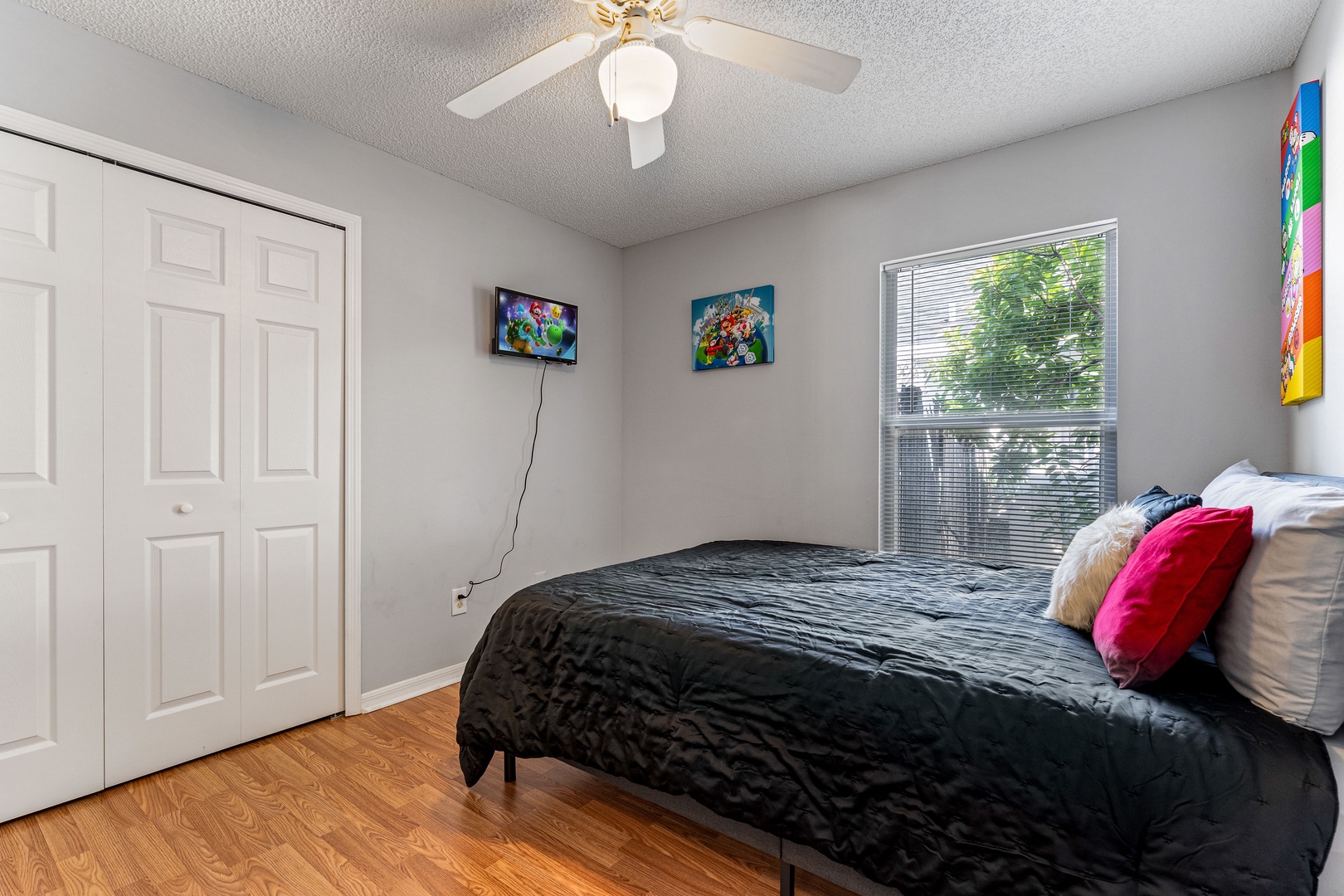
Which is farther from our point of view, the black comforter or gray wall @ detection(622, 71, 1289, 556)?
gray wall @ detection(622, 71, 1289, 556)

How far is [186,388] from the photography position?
221 cm

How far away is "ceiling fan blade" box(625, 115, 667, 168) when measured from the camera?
1981 millimetres

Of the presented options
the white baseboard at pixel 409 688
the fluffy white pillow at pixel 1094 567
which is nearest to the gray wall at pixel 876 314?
the fluffy white pillow at pixel 1094 567

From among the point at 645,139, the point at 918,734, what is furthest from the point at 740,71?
the point at 918,734

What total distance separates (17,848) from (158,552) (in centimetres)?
84

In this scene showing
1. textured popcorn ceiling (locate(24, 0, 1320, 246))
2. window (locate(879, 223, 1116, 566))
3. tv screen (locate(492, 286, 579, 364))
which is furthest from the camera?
tv screen (locate(492, 286, 579, 364))

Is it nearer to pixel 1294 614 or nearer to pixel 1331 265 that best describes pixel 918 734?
pixel 1294 614

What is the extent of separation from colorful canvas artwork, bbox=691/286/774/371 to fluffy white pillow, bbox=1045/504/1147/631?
1.96 meters

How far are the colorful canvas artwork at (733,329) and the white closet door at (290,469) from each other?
181cm

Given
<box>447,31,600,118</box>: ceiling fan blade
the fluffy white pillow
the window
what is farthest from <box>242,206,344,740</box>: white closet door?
the fluffy white pillow

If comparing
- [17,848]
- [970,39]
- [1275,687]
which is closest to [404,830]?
[17,848]

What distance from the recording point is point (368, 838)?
177 cm

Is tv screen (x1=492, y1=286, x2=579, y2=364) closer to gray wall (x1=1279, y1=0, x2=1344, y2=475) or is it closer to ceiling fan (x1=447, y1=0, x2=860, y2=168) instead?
ceiling fan (x1=447, y1=0, x2=860, y2=168)

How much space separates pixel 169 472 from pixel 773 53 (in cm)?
229
